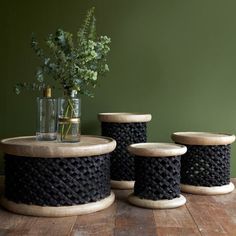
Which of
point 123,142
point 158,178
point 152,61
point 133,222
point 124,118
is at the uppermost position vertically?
point 152,61

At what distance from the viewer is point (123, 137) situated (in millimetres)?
1914

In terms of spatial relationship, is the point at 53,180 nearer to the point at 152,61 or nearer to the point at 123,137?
the point at 123,137

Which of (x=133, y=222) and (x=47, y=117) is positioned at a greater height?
(x=47, y=117)

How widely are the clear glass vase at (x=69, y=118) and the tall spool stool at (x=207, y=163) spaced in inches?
21.4

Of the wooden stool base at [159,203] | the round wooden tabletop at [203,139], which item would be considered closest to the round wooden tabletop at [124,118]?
the round wooden tabletop at [203,139]

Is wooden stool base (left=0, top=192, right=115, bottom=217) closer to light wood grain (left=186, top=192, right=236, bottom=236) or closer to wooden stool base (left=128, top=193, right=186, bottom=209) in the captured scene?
wooden stool base (left=128, top=193, right=186, bottom=209)

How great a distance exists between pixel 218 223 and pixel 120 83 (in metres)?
0.98

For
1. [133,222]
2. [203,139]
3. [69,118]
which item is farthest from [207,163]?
[69,118]

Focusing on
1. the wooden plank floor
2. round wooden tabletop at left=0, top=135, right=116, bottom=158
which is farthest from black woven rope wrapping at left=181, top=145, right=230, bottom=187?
round wooden tabletop at left=0, top=135, right=116, bottom=158

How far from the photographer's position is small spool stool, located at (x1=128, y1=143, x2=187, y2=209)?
1.60 m

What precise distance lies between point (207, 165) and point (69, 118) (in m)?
0.70

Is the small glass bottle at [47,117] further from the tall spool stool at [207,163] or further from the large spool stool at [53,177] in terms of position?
the tall spool stool at [207,163]

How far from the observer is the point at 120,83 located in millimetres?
2141

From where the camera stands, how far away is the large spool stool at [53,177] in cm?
148
